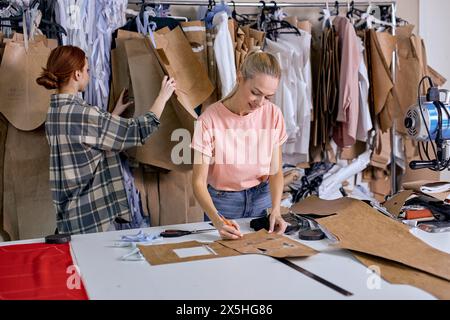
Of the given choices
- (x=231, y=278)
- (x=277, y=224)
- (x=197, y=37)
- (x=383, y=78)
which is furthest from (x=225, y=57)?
(x=231, y=278)

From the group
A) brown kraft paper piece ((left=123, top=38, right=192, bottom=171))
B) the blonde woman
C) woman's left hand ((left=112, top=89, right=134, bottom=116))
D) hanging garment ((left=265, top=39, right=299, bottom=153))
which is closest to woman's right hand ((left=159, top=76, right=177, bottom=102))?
brown kraft paper piece ((left=123, top=38, right=192, bottom=171))

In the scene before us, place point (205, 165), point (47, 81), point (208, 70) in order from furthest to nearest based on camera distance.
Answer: point (208, 70) → point (47, 81) → point (205, 165)

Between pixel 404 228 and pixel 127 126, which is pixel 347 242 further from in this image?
pixel 127 126

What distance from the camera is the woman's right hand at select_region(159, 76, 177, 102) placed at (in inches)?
98.2

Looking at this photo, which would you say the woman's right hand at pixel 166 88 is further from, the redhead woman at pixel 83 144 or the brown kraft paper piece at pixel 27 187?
the brown kraft paper piece at pixel 27 187

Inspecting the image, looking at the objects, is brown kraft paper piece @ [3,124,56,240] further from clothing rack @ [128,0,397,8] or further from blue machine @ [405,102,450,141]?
blue machine @ [405,102,450,141]

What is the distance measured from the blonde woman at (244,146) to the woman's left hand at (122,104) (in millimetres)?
750

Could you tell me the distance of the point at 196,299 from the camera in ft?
3.80

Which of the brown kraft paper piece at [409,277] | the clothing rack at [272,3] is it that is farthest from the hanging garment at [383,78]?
the brown kraft paper piece at [409,277]

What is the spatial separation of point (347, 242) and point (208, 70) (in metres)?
1.63

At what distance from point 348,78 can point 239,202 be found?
1396 mm

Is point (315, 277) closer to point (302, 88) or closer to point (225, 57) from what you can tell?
point (225, 57)
